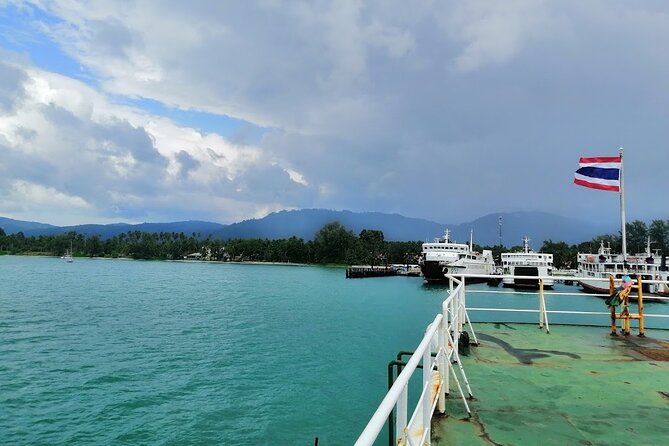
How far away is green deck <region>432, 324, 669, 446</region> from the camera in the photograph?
4871 millimetres

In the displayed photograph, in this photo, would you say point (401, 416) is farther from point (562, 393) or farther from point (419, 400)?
point (562, 393)

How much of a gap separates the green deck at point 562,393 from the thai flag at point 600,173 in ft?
26.8

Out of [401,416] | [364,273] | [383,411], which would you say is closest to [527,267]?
[364,273]

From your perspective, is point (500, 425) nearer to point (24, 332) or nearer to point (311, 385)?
point (311, 385)

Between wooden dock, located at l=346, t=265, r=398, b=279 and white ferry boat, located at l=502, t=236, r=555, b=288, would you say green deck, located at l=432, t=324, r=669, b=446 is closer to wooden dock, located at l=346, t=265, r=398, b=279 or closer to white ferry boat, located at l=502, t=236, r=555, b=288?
white ferry boat, located at l=502, t=236, r=555, b=288

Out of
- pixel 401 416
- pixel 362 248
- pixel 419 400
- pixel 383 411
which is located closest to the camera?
pixel 383 411

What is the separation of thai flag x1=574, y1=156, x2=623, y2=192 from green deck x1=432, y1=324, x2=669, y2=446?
816 centimetres

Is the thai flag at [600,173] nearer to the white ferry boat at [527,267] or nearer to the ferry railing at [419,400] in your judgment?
the ferry railing at [419,400]

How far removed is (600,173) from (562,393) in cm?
1362

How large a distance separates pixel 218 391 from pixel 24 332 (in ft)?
54.3

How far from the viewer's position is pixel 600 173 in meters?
17.0

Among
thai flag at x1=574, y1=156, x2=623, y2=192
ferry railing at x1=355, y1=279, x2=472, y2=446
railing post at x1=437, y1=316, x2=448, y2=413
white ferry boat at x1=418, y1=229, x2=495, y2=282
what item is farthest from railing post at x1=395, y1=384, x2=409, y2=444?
white ferry boat at x1=418, y1=229, x2=495, y2=282

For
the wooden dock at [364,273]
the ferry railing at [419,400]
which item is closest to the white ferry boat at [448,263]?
the wooden dock at [364,273]

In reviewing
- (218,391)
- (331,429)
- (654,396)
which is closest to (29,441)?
(218,391)
